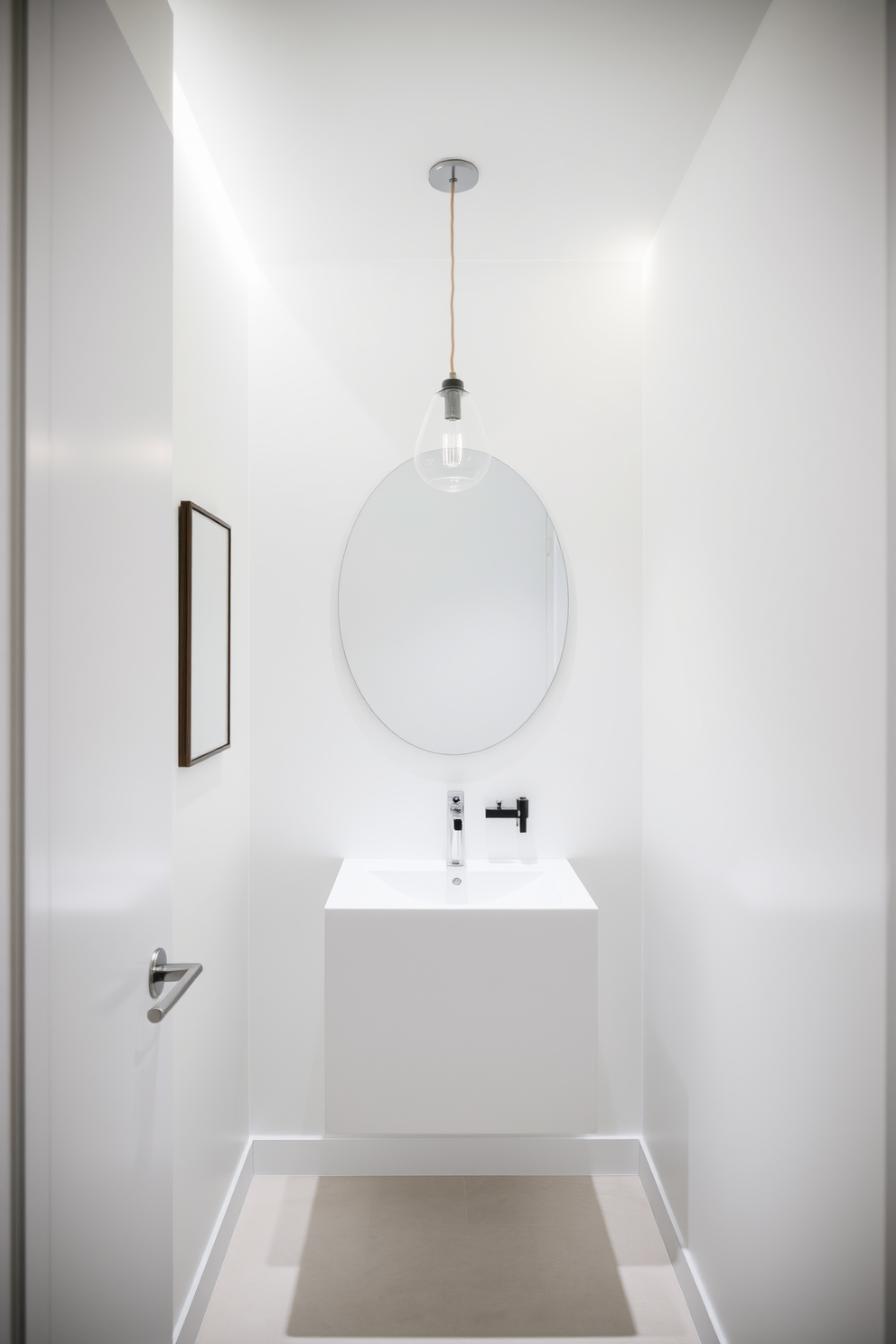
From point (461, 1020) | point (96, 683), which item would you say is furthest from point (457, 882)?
point (96, 683)

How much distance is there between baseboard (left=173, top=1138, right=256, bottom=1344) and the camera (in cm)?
162

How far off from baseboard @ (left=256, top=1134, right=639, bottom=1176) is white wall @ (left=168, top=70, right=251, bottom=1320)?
0.16 m

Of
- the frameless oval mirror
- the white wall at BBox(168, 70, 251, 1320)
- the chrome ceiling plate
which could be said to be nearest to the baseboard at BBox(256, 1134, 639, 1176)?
the white wall at BBox(168, 70, 251, 1320)

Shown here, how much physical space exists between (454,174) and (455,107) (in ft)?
0.66

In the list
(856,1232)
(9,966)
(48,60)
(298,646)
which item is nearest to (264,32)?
(48,60)

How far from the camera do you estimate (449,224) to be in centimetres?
203

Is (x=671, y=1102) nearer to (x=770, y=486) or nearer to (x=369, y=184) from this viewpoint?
(x=770, y=486)

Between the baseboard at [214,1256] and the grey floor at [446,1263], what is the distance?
0.03 m

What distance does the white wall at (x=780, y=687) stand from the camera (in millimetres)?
1062

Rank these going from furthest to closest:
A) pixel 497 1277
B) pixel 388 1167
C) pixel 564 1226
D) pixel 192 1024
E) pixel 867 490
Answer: pixel 388 1167
pixel 564 1226
pixel 497 1277
pixel 192 1024
pixel 867 490

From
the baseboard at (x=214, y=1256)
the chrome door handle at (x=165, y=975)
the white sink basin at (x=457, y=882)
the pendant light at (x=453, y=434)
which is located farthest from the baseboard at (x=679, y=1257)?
the pendant light at (x=453, y=434)

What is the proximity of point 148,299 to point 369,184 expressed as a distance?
1.01 meters

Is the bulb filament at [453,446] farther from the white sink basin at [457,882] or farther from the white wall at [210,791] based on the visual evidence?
the white sink basin at [457,882]

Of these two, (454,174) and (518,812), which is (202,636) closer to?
(518,812)
